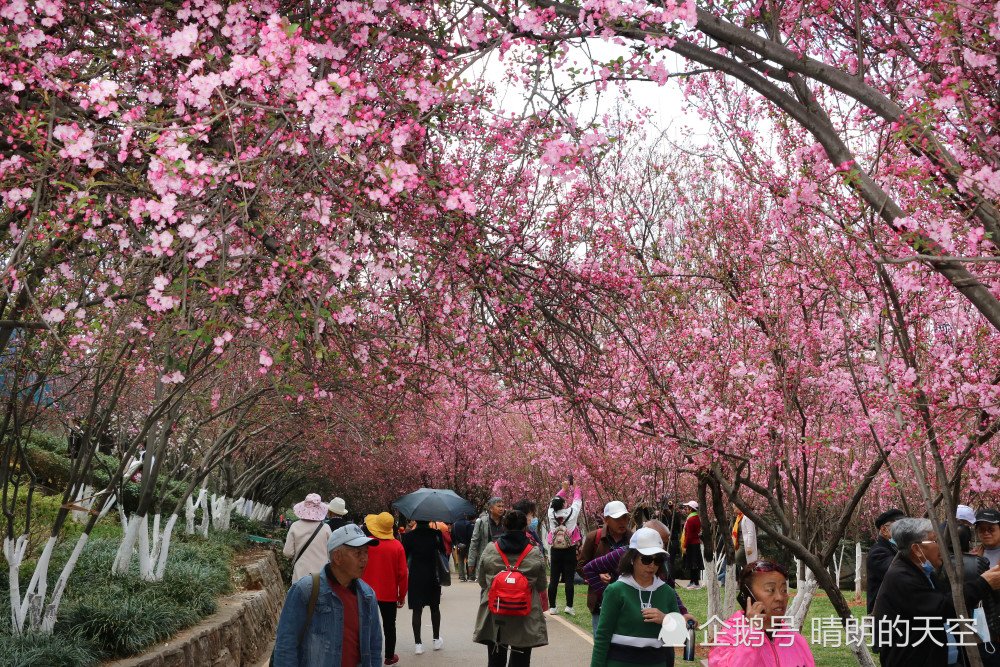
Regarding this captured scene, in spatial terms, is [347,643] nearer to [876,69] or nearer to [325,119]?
[325,119]

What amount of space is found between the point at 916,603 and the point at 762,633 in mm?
2210

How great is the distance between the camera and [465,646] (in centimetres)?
1197

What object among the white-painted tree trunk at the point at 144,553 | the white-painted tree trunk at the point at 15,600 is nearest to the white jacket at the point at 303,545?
the white-painted tree trunk at the point at 144,553

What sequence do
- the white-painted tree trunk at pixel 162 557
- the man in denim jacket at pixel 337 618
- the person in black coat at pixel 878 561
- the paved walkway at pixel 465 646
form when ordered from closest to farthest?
the man in denim jacket at pixel 337 618, the person in black coat at pixel 878 561, the paved walkway at pixel 465 646, the white-painted tree trunk at pixel 162 557

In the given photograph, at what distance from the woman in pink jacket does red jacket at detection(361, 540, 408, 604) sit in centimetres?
602

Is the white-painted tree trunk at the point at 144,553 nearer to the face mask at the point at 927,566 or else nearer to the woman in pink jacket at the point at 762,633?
the woman in pink jacket at the point at 762,633

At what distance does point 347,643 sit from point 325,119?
9.37 ft

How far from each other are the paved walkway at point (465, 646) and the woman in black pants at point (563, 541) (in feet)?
2.06

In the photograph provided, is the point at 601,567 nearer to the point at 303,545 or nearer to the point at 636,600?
the point at 636,600

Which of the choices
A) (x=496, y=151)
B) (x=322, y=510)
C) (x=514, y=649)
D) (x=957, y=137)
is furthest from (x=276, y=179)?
(x=322, y=510)

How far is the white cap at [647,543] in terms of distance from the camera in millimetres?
5542

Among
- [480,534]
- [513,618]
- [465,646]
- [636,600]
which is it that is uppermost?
[480,534]

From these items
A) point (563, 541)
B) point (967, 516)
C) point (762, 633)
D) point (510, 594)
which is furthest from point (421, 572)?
point (762, 633)

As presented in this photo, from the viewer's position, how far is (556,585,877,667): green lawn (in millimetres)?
11734
